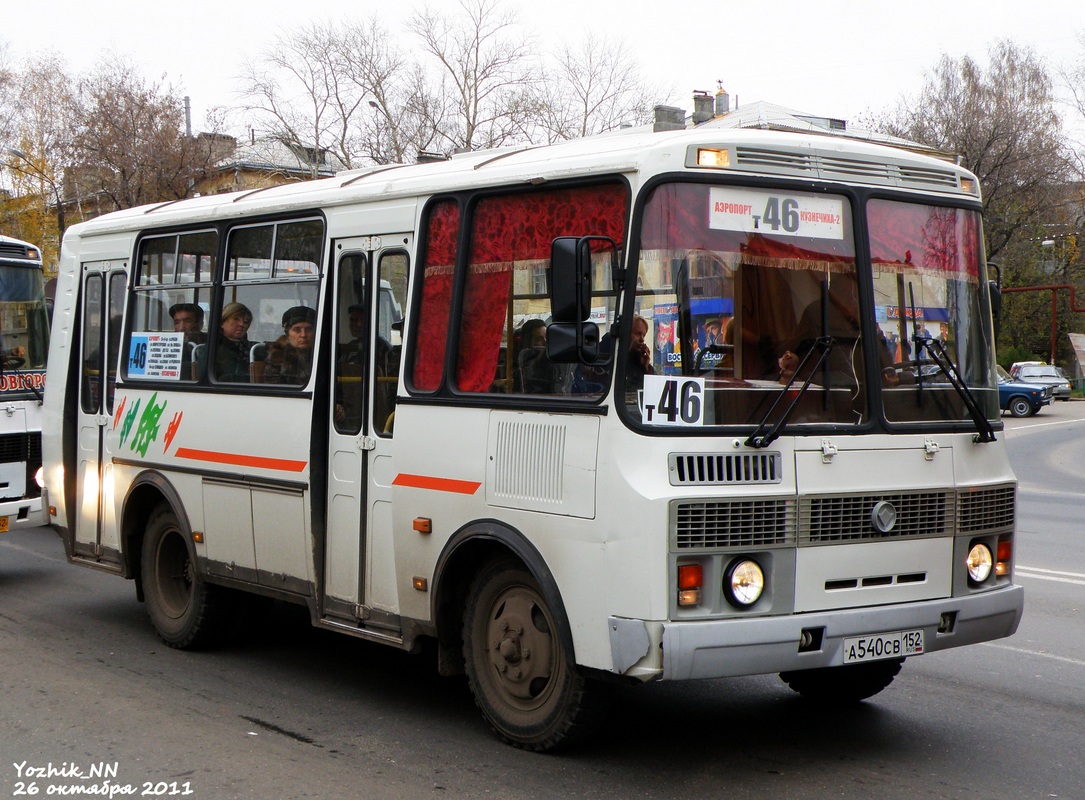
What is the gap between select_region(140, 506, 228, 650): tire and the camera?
27.5 ft

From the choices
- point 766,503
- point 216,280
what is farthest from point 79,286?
point 766,503

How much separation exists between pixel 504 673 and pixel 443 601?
0.50m

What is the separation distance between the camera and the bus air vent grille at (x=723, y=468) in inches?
210

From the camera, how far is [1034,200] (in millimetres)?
57969

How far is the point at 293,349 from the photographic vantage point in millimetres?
7566

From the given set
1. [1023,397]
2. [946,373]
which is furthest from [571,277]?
[1023,397]

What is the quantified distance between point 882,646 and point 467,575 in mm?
1983

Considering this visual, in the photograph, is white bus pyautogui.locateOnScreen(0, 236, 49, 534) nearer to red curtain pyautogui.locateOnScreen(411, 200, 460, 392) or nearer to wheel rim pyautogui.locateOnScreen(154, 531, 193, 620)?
wheel rim pyautogui.locateOnScreen(154, 531, 193, 620)

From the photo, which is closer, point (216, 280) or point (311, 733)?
point (311, 733)

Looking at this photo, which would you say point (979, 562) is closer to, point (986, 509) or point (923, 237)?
point (986, 509)

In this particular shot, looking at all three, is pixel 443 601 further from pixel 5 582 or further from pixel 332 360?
pixel 5 582

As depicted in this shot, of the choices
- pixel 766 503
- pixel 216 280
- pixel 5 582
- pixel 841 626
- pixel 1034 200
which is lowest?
pixel 5 582

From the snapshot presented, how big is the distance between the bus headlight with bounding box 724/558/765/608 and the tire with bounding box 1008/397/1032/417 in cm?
4283

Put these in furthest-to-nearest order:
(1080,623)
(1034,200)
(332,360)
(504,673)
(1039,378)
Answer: (1034,200) → (1039,378) → (1080,623) → (332,360) → (504,673)
